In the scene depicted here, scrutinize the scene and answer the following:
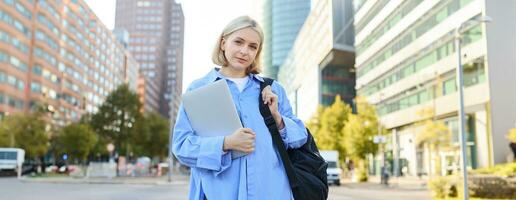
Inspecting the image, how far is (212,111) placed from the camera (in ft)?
6.69

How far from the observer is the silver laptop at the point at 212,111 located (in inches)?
78.7

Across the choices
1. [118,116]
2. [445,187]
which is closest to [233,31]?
[445,187]

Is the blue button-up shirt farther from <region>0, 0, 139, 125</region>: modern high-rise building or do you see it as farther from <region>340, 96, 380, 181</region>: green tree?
<region>0, 0, 139, 125</region>: modern high-rise building

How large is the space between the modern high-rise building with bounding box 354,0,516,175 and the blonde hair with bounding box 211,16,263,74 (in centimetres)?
1366

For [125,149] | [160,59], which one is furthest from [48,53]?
[160,59]

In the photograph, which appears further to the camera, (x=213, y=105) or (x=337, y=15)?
(x=337, y=15)

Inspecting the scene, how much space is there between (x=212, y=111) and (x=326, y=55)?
6211cm

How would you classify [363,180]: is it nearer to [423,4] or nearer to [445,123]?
[445,123]

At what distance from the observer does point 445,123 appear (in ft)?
116

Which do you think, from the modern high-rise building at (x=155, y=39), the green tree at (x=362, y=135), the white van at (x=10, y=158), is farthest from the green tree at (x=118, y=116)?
the modern high-rise building at (x=155, y=39)

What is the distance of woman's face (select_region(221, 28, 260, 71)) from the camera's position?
2.14m

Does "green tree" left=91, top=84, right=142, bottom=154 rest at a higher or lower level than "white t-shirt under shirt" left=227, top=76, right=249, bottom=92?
higher

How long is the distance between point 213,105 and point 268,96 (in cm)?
23

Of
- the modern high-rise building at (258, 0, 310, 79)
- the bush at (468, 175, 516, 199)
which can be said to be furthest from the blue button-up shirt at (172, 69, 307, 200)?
the modern high-rise building at (258, 0, 310, 79)
